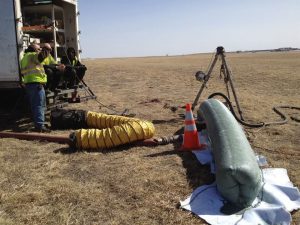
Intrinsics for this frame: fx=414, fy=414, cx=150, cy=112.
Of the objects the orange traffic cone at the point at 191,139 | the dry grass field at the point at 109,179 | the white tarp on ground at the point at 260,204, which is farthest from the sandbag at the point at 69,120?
the white tarp on ground at the point at 260,204

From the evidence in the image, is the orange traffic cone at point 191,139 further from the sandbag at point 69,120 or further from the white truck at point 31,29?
the white truck at point 31,29

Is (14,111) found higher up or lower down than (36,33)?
lower down

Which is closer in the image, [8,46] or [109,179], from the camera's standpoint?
[109,179]

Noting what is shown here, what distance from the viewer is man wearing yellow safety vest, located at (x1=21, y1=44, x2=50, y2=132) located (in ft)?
27.2

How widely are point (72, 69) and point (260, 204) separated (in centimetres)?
624

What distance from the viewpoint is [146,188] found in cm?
536

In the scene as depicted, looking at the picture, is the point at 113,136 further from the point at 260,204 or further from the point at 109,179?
the point at 260,204

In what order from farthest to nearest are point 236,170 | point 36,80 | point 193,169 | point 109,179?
point 36,80
point 193,169
point 109,179
point 236,170

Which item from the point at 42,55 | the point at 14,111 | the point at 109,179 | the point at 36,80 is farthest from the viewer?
the point at 14,111

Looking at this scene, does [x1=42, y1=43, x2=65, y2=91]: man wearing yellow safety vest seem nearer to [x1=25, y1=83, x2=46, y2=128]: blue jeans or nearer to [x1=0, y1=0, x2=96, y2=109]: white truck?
[x1=0, y1=0, x2=96, y2=109]: white truck

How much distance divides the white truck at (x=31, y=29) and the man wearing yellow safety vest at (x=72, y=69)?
0.98 ft

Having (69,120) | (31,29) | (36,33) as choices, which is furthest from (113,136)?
(36,33)

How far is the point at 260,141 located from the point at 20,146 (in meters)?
4.40

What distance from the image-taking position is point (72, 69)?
9.78 meters
